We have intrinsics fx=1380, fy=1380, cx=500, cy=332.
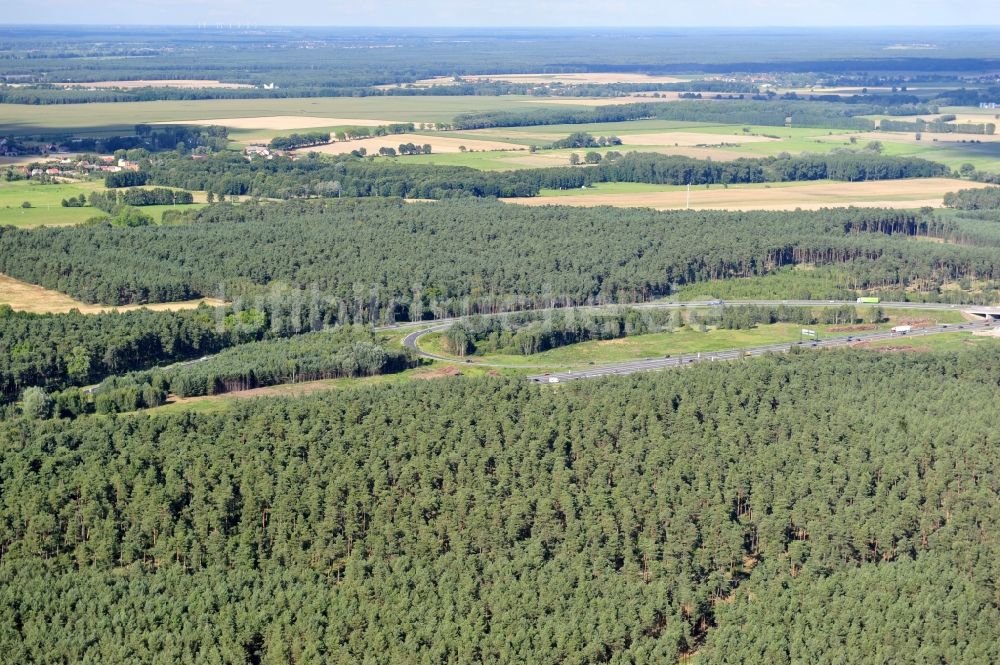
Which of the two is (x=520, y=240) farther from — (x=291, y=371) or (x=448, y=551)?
(x=448, y=551)

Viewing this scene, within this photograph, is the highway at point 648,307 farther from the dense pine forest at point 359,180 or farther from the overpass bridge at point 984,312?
the dense pine forest at point 359,180

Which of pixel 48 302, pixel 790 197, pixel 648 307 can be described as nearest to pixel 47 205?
pixel 48 302

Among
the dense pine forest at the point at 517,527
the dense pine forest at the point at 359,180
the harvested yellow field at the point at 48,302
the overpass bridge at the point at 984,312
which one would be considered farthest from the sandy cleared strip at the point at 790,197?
the dense pine forest at the point at 517,527

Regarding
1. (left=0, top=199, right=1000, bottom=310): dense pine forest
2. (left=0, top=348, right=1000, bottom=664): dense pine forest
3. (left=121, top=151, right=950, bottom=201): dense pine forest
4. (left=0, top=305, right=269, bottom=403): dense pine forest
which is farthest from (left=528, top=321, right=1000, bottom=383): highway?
(left=121, top=151, right=950, bottom=201): dense pine forest

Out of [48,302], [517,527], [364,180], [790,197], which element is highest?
[364,180]

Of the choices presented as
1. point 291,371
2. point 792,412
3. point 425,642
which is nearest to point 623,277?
point 291,371

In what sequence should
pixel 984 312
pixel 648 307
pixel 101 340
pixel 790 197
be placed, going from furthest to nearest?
pixel 790 197, pixel 648 307, pixel 984 312, pixel 101 340

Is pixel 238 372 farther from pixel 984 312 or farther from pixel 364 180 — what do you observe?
pixel 364 180
